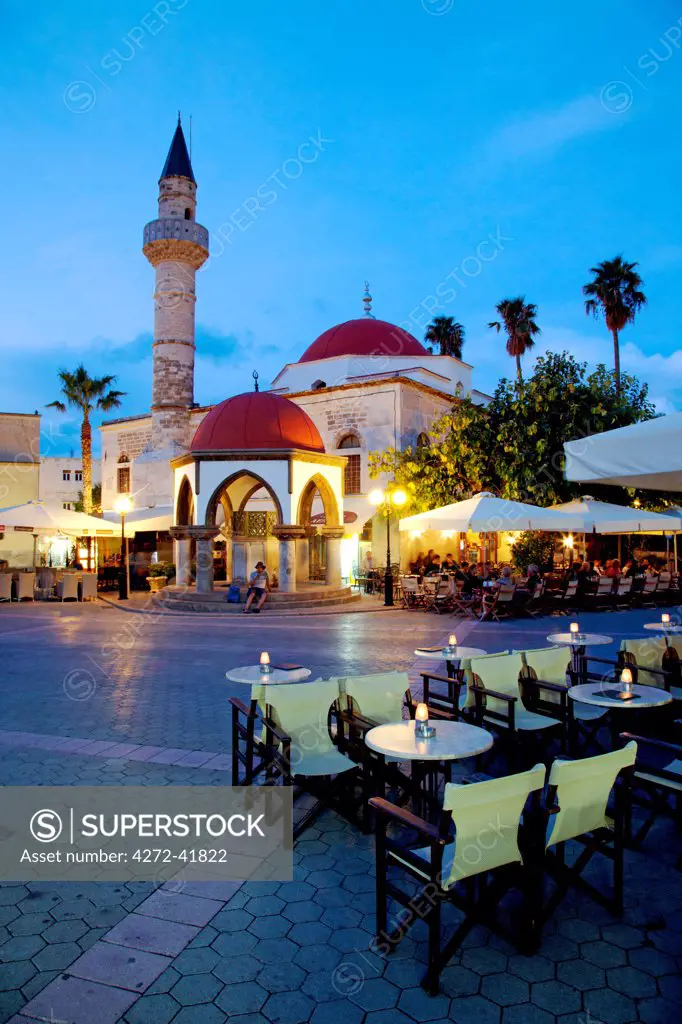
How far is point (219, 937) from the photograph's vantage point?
3412mm

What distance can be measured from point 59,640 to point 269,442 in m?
8.83

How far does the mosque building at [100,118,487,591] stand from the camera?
1972 cm

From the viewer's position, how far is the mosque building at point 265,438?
19.7m

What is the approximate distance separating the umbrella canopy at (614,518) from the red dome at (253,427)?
8.11 metres

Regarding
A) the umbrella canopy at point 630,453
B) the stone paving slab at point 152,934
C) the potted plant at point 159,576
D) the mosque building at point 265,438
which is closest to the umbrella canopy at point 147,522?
the mosque building at point 265,438

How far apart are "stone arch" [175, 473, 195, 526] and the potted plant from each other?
262 centimetres

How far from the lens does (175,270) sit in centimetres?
2962

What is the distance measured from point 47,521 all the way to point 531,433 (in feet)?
50.8

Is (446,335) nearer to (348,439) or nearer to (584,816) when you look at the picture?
(348,439)

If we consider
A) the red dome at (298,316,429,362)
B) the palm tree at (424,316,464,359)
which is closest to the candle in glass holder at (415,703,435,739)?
the red dome at (298,316,429,362)

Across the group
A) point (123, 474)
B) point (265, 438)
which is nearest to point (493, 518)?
point (265, 438)

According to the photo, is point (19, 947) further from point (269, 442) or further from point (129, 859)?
point (269, 442)

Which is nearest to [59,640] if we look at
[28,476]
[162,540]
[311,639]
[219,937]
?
[311,639]

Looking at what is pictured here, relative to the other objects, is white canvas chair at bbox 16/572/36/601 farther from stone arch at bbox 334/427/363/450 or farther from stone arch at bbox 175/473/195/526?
stone arch at bbox 334/427/363/450
